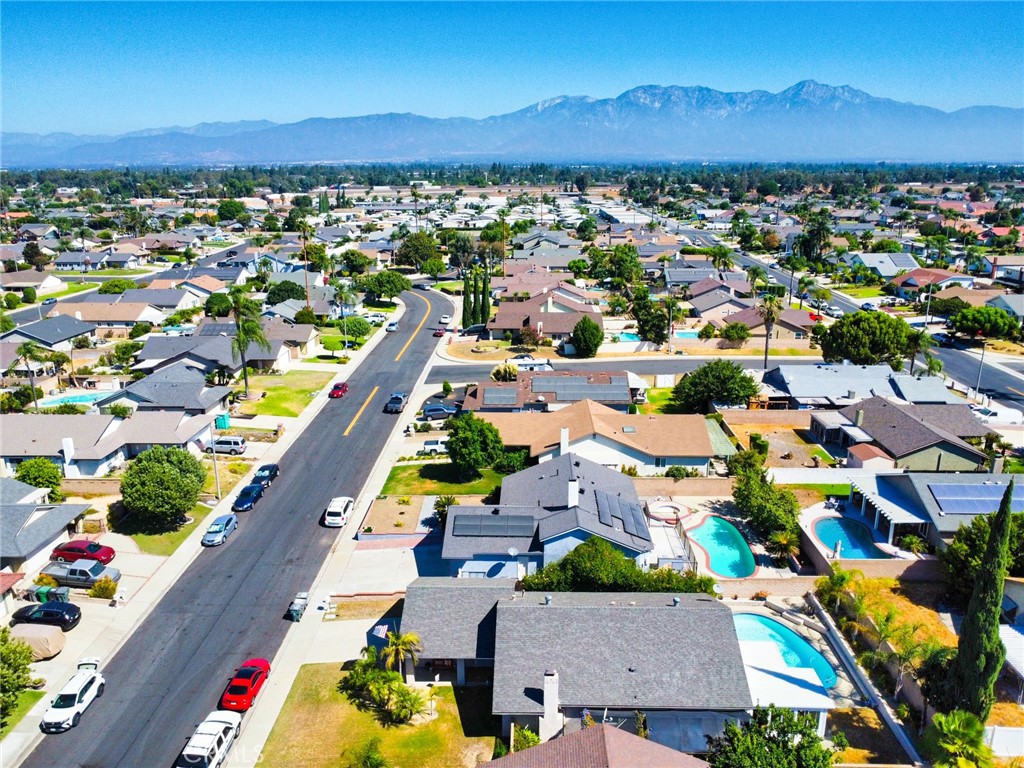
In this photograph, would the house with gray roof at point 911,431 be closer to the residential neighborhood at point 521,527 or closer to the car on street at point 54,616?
the residential neighborhood at point 521,527

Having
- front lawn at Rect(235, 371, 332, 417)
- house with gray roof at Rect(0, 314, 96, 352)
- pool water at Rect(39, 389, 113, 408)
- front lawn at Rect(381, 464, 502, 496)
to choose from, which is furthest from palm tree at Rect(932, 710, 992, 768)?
house with gray roof at Rect(0, 314, 96, 352)

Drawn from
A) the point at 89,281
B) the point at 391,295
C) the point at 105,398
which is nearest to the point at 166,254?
the point at 89,281

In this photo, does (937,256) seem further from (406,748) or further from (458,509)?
(406,748)

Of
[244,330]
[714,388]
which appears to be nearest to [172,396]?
[244,330]

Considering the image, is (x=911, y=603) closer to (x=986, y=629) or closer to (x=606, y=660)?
(x=986, y=629)

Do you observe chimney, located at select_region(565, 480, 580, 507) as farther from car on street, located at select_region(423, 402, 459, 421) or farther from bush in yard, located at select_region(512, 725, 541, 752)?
car on street, located at select_region(423, 402, 459, 421)

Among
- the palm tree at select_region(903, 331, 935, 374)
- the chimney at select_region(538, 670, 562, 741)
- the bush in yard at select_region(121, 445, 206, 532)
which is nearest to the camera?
the chimney at select_region(538, 670, 562, 741)
